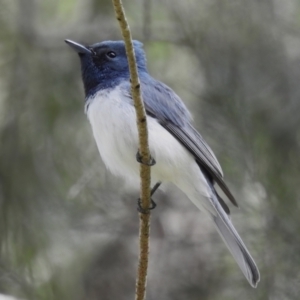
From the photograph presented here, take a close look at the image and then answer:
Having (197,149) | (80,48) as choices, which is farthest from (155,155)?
(80,48)

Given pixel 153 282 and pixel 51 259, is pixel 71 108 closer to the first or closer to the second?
pixel 51 259

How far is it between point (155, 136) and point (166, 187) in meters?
0.82

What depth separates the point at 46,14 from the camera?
5656mm

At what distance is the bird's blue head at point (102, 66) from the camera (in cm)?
414

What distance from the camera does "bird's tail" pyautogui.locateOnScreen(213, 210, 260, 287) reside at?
3783 millimetres

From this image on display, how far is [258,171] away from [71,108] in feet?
5.07

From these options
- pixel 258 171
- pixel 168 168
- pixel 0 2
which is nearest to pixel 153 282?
pixel 258 171

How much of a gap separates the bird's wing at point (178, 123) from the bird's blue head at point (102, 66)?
0.19m

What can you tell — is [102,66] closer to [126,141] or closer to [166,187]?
[126,141]

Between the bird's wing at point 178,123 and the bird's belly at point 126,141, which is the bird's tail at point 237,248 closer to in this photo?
the bird's wing at point 178,123

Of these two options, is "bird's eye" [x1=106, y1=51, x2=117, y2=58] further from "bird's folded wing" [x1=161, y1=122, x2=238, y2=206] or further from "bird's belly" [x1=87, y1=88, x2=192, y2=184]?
"bird's folded wing" [x1=161, y1=122, x2=238, y2=206]

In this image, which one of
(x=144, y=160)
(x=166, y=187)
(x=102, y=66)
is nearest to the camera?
(x=144, y=160)

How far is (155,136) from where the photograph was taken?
3.97 metres

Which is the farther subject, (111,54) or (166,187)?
(166,187)
